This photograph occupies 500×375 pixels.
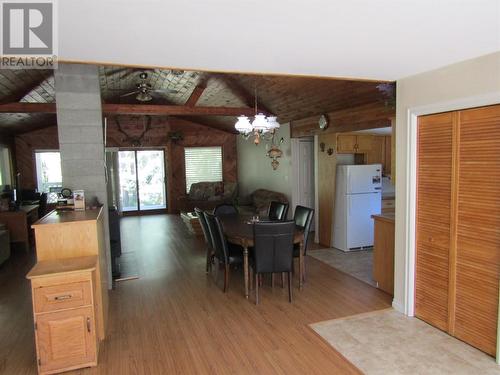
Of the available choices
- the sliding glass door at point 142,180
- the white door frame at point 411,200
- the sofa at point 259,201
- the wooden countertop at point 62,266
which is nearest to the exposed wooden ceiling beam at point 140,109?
the sofa at point 259,201

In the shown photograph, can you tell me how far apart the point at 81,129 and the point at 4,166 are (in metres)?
6.09

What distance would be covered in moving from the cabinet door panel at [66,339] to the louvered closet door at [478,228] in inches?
116

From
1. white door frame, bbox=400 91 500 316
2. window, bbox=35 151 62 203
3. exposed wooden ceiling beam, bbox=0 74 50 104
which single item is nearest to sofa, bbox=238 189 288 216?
white door frame, bbox=400 91 500 316

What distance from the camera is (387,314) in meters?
3.34

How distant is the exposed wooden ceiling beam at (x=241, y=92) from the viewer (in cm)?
583

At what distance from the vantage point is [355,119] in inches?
191

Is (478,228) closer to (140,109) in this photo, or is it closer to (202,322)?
(202,322)

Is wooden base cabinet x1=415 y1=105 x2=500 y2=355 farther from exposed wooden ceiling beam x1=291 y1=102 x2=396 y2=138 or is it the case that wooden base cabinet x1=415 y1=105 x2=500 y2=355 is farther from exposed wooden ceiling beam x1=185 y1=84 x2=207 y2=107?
exposed wooden ceiling beam x1=185 y1=84 x2=207 y2=107

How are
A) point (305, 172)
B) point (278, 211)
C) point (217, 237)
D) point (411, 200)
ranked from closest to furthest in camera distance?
point (411, 200), point (217, 237), point (278, 211), point (305, 172)

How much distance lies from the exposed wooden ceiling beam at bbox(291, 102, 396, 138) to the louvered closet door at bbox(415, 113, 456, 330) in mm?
1325

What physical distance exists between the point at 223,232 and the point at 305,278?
129 cm

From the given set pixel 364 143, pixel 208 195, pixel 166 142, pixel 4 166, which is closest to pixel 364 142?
pixel 364 143

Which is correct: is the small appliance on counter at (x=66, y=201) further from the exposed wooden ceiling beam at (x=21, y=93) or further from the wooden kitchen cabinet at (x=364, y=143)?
the wooden kitchen cabinet at (x=364, y=143)

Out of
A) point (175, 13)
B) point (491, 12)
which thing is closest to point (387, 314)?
point (491, 12)
